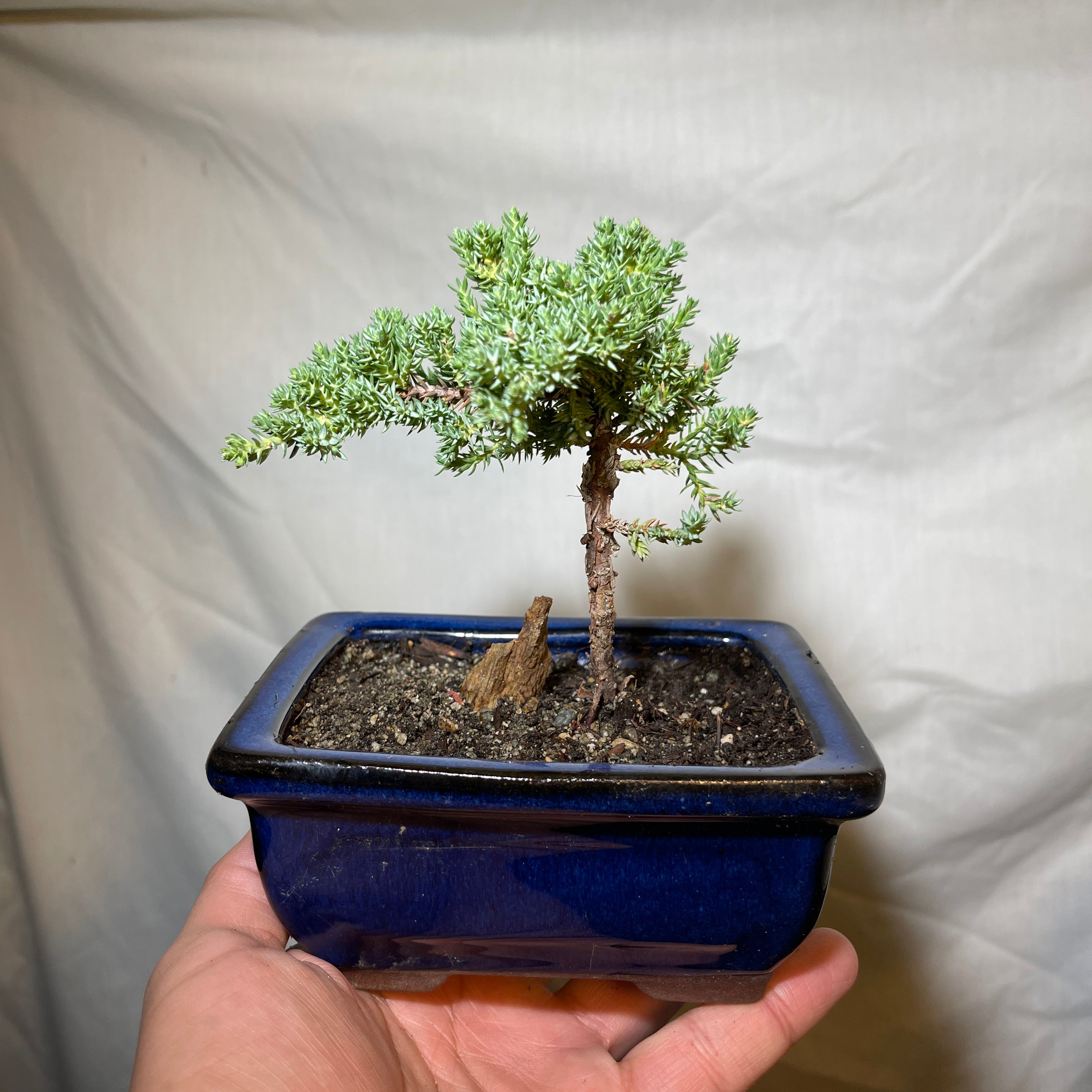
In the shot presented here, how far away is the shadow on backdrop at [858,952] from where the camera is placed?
1539mm

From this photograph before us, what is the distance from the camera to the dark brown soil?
0.99 metres

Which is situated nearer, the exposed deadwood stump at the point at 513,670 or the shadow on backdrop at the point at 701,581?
the exposed deadwood stump at the point at 513,670

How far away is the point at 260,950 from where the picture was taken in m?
1.02

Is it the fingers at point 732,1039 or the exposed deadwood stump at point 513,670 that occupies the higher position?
the exposed deadwood stump at point 513,670

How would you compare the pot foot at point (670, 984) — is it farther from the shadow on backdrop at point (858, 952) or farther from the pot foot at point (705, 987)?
the shadow on backdrop at point (858, 952)

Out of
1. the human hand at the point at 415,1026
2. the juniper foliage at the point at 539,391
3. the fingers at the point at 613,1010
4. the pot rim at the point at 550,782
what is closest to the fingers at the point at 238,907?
the human hand at the point at 415,1026

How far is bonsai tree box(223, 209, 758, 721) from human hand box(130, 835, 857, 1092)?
410 mm

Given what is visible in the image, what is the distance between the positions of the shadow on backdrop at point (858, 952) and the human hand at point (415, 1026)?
0.43m

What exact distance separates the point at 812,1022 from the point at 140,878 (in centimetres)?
120

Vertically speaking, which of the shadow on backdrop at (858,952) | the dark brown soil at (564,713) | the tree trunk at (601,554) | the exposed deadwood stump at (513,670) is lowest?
the shadow on backdrop at (858,952)

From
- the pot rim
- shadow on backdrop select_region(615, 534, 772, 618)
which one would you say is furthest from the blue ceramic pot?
shadow on backdrop select_region(615, 534, 772, 618)

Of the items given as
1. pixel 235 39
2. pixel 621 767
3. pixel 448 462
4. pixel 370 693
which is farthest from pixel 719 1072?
pixel 235 39

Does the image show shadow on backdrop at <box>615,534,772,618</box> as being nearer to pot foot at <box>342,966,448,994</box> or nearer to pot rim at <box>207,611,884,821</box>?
pot rim at <box>207,611,884,821</box>

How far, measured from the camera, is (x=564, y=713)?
1.08 m
